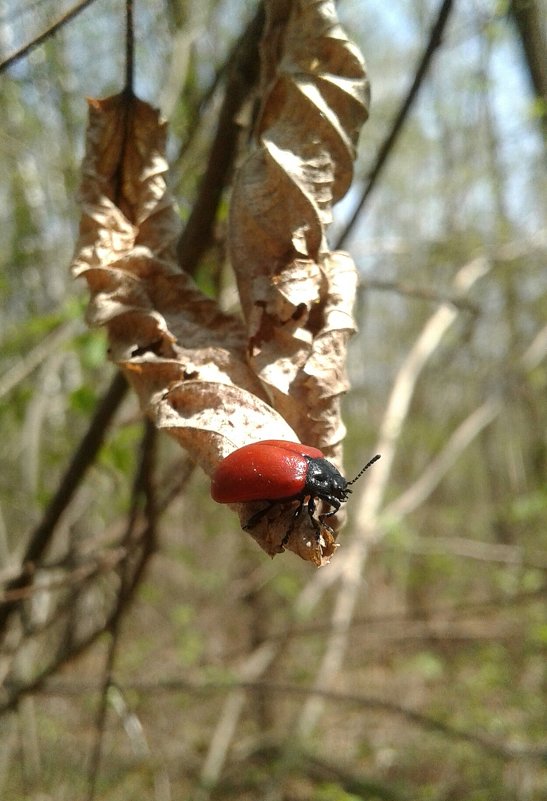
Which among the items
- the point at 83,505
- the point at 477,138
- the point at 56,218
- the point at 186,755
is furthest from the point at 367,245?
the point at 477,138

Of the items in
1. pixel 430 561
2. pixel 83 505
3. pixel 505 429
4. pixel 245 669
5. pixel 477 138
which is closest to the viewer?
pixel 83 505

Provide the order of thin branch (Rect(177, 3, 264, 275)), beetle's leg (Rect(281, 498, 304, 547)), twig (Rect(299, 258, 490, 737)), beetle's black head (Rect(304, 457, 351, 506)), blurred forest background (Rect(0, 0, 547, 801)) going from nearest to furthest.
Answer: beetle's leg (Rect(281, 498, 304, 547)), beetle's black head (Rect(304, 457, 351, 506)), thin branch (Rect(177, 3, 264, 275)), blurred forest background (Rect(0, 0, 547, 801)), twig (Rect(299, 258, 490, 737))

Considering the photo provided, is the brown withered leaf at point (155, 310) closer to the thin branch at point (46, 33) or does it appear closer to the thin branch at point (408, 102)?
the thin branch at point (46, 33)

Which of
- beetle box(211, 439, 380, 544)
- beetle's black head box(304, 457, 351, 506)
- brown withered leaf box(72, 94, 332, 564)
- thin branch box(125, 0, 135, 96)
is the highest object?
thin branch box(125, 0, 135, 96)

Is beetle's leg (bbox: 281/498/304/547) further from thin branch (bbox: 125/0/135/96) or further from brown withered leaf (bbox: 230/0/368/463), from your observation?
thin branch (bbox: 125/0/135/96)

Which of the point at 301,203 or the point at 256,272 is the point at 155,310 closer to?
the point at 256,272

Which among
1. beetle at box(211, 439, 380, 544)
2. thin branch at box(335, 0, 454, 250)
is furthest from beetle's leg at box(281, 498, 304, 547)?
thin branch at box(335, 0, 454, 250)

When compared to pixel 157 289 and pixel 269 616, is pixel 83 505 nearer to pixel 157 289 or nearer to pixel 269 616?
pixel 157 289
